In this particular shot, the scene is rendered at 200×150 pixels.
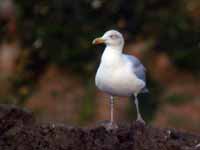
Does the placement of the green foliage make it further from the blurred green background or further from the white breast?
the white breast

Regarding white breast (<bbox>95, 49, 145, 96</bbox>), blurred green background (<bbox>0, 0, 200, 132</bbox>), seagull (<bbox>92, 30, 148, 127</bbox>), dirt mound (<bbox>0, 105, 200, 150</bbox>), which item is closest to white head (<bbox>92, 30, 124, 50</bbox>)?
seagull (<bbox>92, 30, 148, 127</bbox>)

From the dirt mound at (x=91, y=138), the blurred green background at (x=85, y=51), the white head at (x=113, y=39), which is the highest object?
the blurred green background at (x=85, y=51)

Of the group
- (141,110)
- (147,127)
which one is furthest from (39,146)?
(141,110)

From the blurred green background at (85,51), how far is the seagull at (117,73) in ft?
14.1

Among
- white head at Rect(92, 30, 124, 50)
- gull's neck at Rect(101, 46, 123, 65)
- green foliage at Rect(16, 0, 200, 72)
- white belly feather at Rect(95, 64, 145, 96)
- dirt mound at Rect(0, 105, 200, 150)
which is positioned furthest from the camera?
green foliage at Rect(16, 0, 200, 72)

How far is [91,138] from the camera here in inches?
203

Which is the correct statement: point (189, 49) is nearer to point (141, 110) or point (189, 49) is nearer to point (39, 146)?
point (141, 110)

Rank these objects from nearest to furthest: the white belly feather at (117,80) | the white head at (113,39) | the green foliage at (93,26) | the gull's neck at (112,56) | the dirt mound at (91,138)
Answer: the dirt mound at (91,138)
the white belly feather at (117,80)
the gull's neck at (112,56)
the white head at (113,39)
the green foliage at (93,26)

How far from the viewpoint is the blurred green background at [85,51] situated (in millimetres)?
10695

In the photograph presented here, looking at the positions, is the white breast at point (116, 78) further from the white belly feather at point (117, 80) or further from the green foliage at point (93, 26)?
the green foliage at point (93, 26)

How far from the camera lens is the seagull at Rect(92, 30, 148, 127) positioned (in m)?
5.83

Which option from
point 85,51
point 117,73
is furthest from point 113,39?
point 85,51

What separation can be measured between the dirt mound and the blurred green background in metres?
5.24

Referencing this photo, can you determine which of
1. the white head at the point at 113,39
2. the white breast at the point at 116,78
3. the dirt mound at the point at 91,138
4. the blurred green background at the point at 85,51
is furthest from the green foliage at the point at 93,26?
the dirt mound at the point at 91,138
